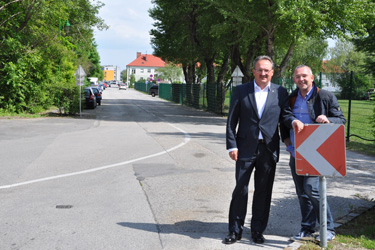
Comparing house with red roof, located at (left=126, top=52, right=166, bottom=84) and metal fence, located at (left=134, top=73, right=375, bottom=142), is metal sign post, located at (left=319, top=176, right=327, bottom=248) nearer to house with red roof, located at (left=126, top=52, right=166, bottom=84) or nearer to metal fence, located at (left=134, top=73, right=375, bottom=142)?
metal fence, located at (left=134, top=73, right=375, bottom=142)

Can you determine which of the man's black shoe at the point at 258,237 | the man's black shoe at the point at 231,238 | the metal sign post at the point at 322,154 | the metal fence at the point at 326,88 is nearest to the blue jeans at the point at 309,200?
the metal sign post at the point at 322,154

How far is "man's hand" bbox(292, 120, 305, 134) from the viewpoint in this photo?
425 cm

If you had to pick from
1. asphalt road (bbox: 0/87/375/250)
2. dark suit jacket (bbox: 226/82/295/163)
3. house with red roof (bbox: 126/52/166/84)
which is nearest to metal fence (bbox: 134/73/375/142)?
asphalt road (bbox: 0/87/375/250)

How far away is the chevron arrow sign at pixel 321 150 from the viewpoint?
418 cm

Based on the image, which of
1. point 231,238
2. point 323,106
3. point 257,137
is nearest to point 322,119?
point 323,106

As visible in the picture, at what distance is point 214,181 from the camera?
7.96m

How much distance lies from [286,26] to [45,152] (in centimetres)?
1402

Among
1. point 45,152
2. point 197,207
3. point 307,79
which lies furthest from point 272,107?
point 45,152

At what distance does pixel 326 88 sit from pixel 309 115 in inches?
430

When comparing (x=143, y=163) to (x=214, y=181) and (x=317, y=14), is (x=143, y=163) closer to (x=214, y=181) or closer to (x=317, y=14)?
(x=214, y=181)

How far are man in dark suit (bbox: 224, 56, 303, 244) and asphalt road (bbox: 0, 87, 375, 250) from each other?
32 centimetres

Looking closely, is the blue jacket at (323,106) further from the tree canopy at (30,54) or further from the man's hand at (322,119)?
the tree canopy at (30,54)

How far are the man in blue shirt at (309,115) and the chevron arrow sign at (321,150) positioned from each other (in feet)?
0.54

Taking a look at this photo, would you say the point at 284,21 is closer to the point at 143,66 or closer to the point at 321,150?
the point at 321,150
